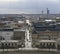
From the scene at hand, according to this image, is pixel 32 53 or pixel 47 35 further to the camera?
pixel 47 35

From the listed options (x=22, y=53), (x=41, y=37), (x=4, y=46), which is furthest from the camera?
(x=41, y=37)

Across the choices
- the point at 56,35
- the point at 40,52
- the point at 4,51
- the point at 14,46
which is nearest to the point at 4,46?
the point at 14,46

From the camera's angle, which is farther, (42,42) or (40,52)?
(42,42)

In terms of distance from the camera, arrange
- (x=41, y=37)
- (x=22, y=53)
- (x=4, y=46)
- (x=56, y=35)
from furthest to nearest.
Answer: (x=56, y=35)
(x=41, y=37)
(x=4, y=46)
(x=22, y=53)

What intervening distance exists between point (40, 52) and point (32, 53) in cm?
48

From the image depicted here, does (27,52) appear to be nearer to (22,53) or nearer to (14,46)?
(22,53)

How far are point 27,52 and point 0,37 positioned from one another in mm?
6135

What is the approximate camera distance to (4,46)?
13.2 m

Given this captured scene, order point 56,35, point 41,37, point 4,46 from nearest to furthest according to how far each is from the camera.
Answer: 1. point 4,46
2. point 41,37
3. point 56,35

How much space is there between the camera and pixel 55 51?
11.1 m

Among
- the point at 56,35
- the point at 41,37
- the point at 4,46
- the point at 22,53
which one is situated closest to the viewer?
the point at 22,53

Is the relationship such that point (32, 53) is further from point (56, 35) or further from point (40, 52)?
point (56, 35)

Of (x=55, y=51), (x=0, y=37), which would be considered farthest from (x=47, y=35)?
(x=55, y=51)

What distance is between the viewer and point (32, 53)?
11.0m
